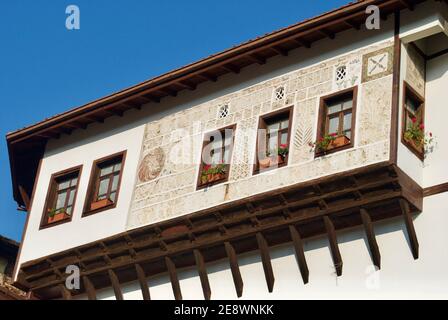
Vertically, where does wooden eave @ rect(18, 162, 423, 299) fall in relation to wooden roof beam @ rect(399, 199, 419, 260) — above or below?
above

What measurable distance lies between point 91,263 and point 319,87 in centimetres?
615

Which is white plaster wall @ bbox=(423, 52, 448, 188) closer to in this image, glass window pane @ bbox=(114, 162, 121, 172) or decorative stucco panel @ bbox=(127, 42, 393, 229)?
decorative stucco panel @ bbox=(127, 42, 393, 229)

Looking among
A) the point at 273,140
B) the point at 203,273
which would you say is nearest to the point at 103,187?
the point at 203,273

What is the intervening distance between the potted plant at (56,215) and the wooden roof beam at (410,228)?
27.2 feet

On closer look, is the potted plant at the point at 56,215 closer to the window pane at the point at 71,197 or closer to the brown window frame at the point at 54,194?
the brown window frame at the point at 54,194

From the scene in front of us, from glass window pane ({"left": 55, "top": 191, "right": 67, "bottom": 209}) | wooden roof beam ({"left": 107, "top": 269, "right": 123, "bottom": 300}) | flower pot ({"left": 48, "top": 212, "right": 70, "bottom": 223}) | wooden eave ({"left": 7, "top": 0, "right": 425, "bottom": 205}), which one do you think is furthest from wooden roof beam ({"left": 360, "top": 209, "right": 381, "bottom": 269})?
glass window pane ({"left": 55, "top": 191, "right": 67, "bottom": 209})

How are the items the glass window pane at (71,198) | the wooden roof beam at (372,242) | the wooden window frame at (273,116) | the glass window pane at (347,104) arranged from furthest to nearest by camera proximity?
1. the glass window pane at (71,198)
2. the wooden window frame at (273,116)
3. the glass window pane at (347,104)
4. the wooden roof beam at (372,242)

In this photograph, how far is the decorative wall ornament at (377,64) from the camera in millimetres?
20328

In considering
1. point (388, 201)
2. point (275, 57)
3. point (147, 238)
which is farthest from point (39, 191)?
point (388, 201)

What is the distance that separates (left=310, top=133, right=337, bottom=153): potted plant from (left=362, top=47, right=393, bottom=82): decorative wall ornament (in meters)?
1.22

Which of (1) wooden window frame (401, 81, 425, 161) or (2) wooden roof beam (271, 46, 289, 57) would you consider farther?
(2) wooden roof beam (271, 46, 289, 57)

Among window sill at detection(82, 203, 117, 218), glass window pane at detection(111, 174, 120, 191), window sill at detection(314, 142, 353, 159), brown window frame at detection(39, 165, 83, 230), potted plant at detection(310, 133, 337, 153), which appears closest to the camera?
window sill at detection(314, 142, 353, 159)

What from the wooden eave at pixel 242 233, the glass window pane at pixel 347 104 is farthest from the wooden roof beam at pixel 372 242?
the glass window pane at pixel 347 104

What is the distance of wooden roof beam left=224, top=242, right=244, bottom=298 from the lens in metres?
21.2
